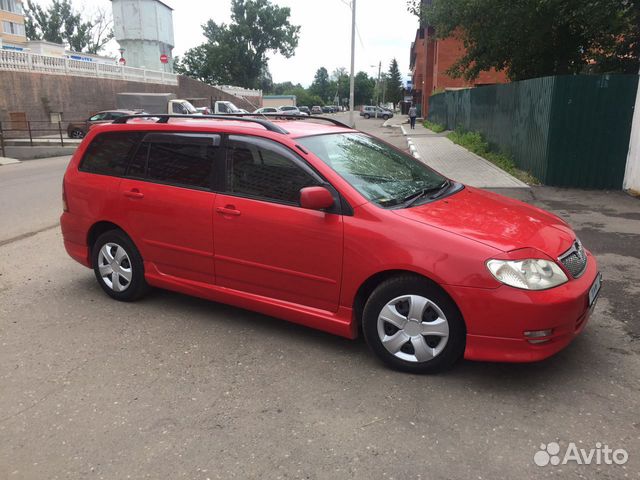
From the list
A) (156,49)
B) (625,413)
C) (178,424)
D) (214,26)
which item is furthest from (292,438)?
(214,26)

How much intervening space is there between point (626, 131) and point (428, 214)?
8374 millimetres

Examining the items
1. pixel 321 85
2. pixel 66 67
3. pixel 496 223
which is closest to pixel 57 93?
pixel 66 67

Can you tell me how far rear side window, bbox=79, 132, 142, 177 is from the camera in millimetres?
4836

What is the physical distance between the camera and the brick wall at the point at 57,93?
26.9 meters

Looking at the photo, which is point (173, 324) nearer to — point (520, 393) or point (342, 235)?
point (342, 235)

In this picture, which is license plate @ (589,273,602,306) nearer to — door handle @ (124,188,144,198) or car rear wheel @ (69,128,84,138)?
door handle @ (124,188,144,198)

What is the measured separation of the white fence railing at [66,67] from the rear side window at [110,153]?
86.9 ft

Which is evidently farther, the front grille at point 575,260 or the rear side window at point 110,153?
the rear side window at point 110,153

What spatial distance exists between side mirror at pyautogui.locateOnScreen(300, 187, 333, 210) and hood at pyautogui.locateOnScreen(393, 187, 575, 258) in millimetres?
476

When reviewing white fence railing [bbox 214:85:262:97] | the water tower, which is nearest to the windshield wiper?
white fence railing [bbox 214:85:262:97]

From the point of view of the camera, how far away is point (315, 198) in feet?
11.7

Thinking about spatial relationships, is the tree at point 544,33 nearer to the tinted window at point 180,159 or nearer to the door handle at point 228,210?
the tinted window at point 180,159

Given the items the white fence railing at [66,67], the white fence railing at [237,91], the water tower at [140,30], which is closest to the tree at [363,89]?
the white fence railing at [237,91]

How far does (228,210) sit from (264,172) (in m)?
0.41
